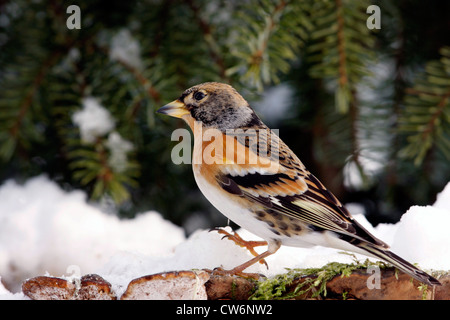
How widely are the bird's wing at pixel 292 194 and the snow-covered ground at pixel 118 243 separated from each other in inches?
3.2

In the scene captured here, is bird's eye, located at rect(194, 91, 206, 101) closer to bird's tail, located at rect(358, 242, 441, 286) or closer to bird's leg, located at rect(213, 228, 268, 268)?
bird's leg, located at rect(213, 228, 268, 268)

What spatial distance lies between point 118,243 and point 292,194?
531 mm

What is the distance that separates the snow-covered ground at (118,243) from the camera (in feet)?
3.61

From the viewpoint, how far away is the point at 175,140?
5.73ft

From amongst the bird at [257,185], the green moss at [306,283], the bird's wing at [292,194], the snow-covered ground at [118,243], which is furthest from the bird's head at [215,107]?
the green moss at [306,283]

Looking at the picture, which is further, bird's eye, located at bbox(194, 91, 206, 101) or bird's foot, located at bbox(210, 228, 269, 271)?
bird's eye, located at bbox(194, 91, 206, 101)

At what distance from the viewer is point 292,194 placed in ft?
4.17

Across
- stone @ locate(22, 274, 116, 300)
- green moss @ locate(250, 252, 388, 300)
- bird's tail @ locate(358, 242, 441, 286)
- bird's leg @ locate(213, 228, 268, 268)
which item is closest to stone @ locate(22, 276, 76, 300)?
stone @ locate(22, 274, 116, 300)

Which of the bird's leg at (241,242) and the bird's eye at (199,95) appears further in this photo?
the bird's eye at (199,95)

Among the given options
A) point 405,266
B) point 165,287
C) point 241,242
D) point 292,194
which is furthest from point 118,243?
point 405,266

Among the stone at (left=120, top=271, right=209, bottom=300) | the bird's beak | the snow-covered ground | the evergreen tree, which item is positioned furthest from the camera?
the evergreen tree

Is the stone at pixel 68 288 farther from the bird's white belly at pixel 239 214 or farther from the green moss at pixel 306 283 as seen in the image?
the bird's white belly at pixel 239 214

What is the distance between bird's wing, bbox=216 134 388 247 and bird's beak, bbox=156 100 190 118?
0.20 metres

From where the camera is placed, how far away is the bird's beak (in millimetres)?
1360
